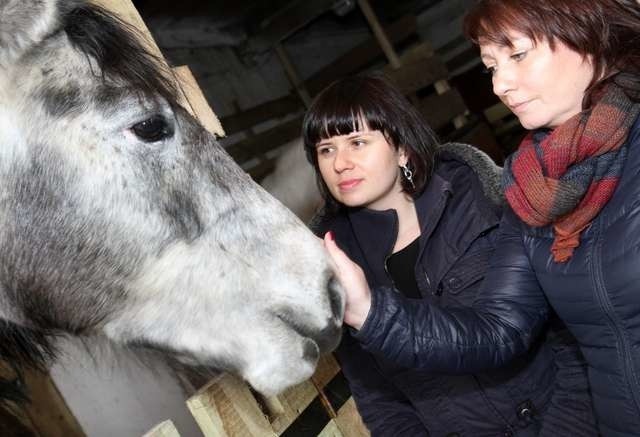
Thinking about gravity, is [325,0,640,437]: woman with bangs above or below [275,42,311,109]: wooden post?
below

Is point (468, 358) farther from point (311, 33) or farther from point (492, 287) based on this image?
point (311, 33)

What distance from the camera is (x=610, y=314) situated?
1271mm

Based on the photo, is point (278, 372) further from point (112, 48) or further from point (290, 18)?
point (290, 18)

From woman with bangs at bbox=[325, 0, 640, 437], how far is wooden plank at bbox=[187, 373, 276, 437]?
468 millimetres

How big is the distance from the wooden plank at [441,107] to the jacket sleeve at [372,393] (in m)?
3.99

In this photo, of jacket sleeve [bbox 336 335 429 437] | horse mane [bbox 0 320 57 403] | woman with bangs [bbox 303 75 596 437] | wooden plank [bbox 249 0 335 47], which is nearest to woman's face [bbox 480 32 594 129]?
woman with bangs [bbox 303 75 596 437]

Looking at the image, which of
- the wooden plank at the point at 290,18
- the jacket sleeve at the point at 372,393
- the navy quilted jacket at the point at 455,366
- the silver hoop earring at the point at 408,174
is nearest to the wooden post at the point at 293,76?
the wooden plank at the point at 290,18

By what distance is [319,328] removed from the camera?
1.38 m

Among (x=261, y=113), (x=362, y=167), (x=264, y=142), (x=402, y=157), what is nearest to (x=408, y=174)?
(x=402, y=157)

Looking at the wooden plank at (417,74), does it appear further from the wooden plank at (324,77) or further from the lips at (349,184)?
the lips at (349,184)

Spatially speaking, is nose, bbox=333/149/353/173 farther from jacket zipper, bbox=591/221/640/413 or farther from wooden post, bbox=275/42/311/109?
wooden post, bbox=275/42/311/109

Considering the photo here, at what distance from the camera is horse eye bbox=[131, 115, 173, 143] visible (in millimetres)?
1360

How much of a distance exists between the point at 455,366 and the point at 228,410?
716 mm

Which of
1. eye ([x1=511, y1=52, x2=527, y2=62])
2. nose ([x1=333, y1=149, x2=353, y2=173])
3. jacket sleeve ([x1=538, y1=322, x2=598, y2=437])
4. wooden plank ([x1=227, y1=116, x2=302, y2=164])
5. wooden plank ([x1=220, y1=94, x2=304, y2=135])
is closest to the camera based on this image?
eye ([x1=511, y1=52, x2=527, y2=62])
